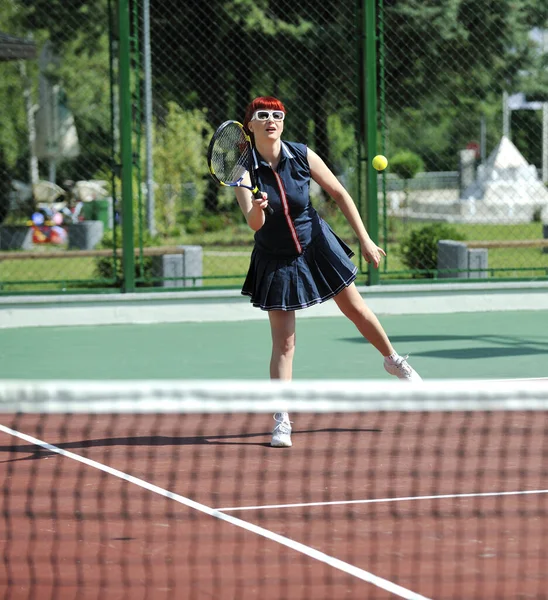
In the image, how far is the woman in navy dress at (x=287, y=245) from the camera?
6164 mm

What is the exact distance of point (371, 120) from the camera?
11.4 m

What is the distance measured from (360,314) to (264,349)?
306cm

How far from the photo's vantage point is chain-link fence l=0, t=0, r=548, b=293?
470 inches

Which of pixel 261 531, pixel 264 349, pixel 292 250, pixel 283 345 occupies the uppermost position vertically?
pixel 292 250

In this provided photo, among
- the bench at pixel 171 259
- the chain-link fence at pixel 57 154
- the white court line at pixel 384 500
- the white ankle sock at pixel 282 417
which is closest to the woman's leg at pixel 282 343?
the white ankle sock at pixel 282 417

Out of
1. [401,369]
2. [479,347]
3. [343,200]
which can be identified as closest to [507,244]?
[479,347]

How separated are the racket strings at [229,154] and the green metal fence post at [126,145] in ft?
16.1

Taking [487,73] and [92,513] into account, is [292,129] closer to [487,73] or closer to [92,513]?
[487,73]

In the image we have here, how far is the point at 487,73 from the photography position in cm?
2297

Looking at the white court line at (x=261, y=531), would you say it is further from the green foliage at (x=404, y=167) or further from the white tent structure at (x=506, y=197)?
the white tent structure at (x=506, y=197)

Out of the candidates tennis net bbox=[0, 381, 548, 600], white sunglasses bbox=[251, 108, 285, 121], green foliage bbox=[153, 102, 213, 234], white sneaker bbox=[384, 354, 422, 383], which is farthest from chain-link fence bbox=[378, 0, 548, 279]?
tennis net bbox=[0, 381, 548, 600]

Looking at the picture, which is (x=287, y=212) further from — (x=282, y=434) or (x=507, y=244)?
(x=507, y=244)

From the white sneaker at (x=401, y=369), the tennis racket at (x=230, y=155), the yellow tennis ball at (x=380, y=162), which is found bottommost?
the white sneaker at (x=401, y=369)

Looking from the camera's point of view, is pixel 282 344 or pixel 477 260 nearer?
pixel 282 344
